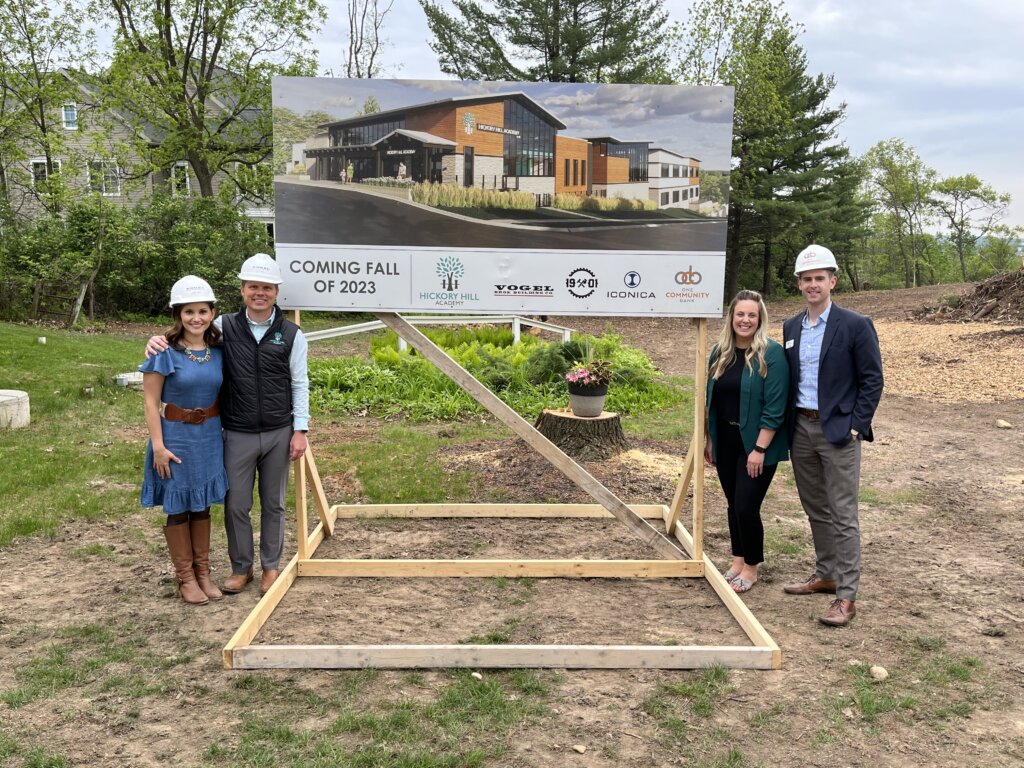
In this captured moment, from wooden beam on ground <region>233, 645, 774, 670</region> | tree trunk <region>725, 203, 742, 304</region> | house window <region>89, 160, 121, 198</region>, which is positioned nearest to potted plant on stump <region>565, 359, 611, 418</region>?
wooden beam on ground <region>233, 645, 774, 670</region>

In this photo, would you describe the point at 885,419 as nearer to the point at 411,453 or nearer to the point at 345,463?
the point at 411,453

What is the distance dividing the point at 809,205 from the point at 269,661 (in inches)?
1146

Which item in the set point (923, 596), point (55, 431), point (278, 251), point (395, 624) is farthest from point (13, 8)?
point (923, 596)

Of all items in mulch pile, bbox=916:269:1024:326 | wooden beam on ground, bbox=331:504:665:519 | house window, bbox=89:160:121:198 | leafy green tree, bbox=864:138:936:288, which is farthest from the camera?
leafy green tree, bbox=864:138:936:288

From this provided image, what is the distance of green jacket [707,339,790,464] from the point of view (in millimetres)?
4664

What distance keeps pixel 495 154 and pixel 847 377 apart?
8.08ft

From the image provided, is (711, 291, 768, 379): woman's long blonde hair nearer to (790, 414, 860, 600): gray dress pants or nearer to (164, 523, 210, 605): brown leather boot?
(790, 414, 860, 600): gray dress pants

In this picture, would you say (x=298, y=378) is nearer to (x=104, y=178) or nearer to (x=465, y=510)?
(x=465, y=510)

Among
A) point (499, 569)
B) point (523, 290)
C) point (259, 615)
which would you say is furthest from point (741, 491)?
point (259, 615)

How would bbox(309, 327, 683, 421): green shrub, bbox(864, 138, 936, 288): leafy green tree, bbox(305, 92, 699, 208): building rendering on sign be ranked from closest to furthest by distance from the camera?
bbox(305, 92, 699, 208): building rendering on sign → bbox(309, 327, 683, 421): green shrub → bbox(864, 138, 936, 288): leafy green tree

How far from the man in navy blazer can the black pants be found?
0.26 m

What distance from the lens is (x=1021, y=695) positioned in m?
3.77

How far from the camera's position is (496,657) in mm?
3988

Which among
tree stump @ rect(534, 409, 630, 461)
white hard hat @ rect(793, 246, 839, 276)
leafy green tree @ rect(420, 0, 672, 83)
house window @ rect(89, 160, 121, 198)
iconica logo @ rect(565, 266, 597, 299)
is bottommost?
tree stump @ rect(534, 409, 630, 461)
